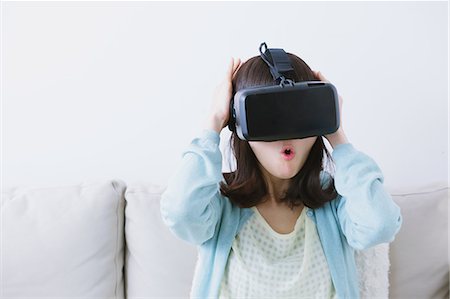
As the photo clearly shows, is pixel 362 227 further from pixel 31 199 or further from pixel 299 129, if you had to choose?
pixel 31 199

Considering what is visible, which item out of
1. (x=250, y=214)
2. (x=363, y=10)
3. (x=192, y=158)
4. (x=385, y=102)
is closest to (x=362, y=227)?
(x=250, y=214)

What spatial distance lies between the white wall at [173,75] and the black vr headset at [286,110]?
0.56 meters

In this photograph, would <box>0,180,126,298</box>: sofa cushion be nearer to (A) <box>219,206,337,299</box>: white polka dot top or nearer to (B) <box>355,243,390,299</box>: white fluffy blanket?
(A) <box>219,206,337,299</box>: white polka dot top

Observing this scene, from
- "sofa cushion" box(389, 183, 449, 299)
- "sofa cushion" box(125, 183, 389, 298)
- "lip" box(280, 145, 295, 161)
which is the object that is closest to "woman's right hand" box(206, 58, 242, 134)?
"lip" box(280, 145, 295, 161)

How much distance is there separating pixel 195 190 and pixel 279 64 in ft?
0.83

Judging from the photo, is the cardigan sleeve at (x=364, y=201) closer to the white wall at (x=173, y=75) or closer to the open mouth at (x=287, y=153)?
the open mouth at (x=287, y=153)

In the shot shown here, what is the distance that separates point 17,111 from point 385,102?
3.22ft

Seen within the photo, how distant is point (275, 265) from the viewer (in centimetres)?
96

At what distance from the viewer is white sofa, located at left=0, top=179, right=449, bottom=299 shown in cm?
118

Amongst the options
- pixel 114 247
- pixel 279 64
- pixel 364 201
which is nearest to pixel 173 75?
pixel 114 247

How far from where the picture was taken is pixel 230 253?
99 centimetres

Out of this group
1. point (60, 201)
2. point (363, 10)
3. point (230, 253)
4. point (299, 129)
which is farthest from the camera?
point (363, 10)

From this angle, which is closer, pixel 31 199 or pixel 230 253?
pixel 230 253

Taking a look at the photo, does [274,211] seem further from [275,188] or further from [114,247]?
[114,247]
